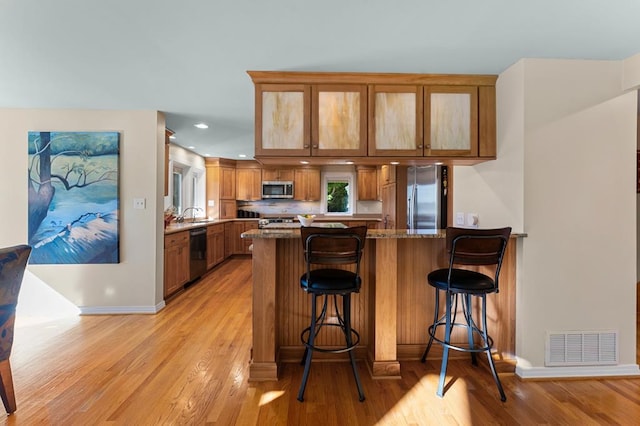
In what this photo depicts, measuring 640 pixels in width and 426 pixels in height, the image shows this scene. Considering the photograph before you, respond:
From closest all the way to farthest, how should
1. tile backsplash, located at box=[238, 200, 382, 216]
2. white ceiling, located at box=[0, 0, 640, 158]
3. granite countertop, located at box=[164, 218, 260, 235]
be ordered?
1. white ceiling, located at box=[0, 0, 640, 158]
2. granite countertop, located at box=[164, 218, 260, 235]
3. tile backsplash, located at box=[238, 200, 382, 216]

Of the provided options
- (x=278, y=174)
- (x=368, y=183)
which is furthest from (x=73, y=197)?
(x=368, y=183)

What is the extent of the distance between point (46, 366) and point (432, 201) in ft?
12.3

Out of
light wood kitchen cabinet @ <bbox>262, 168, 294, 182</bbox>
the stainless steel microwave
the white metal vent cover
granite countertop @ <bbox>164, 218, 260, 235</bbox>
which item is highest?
light wood kitchen cabinet @ <bbox>262, 168, 294, 182</bbox>

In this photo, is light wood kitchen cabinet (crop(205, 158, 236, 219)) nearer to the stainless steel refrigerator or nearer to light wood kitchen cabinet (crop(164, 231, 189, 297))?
light wood kitchen cabinet (crop(164, 231, 189, 297))

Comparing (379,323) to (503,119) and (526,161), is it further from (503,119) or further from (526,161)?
(503,119)

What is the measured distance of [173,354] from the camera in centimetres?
252

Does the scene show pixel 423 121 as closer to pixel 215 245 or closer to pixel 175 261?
pixel 175 261

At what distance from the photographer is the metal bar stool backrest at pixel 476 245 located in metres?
1.90

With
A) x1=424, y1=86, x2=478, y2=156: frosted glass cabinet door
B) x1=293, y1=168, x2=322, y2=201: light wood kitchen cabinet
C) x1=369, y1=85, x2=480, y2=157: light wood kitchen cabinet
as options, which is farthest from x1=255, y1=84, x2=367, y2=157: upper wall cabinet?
x1=293, y1=168, x2=322, y2=201: light wood kitchen cabinet

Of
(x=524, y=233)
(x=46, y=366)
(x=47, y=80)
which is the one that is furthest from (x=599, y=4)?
(x=46, y=366)

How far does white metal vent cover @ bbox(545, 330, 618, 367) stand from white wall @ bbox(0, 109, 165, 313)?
12.2 ft

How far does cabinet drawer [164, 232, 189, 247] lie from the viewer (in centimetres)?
383

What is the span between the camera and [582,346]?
2213 millimetres

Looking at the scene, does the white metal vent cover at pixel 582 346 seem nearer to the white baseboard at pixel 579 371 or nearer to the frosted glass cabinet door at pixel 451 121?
the white baseboard at pixel 579 371
